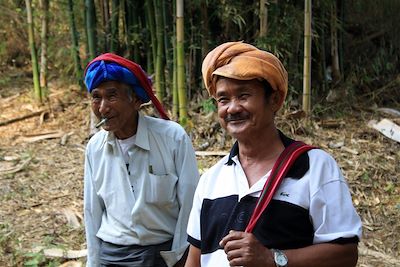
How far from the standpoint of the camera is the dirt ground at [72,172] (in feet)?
12.6

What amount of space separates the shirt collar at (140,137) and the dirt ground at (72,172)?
68.3 inches

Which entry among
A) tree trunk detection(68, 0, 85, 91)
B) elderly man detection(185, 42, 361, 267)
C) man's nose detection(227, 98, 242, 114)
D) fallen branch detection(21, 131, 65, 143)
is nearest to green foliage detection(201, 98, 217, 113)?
fallen branch detection(21, 131, 65, 143)

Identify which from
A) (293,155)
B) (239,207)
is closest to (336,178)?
(293,155)

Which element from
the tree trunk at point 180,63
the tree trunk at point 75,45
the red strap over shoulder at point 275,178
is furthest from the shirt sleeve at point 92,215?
the tree trunk at point 75,45

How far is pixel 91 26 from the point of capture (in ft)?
20.9

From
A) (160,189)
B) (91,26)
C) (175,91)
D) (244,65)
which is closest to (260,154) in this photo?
(244,65)

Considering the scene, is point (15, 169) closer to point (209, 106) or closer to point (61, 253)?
point (61, 253)

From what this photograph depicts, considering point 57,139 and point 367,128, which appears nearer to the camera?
point 367,128

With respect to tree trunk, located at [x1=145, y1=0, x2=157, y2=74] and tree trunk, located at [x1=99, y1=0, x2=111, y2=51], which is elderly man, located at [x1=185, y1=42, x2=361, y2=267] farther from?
tree trunk, located at [x1=99, y1=0, x2=111, y2=51]

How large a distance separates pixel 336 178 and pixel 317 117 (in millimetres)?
4557

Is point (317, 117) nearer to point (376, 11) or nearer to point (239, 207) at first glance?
point (376, 11)

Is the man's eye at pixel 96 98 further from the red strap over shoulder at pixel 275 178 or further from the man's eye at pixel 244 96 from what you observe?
the red strap over shoulder at pixel 275 178

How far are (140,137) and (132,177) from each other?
0.57ft

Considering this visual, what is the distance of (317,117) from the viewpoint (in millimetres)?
5828
